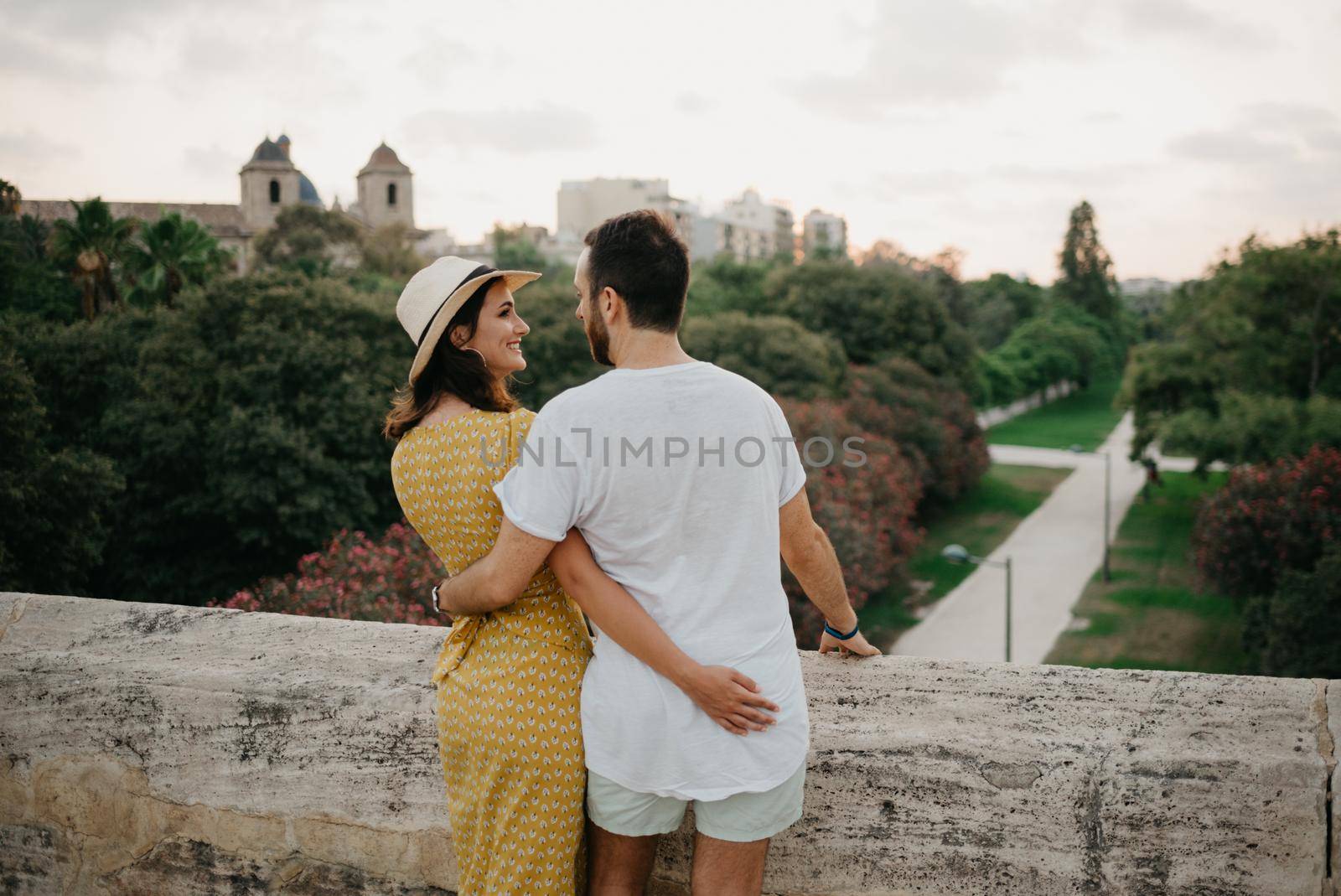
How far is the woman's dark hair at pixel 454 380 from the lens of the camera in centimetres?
206

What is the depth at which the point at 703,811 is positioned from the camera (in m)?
1.86

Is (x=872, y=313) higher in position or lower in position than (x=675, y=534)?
higher

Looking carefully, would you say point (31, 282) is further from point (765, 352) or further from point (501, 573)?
point (501, 573)

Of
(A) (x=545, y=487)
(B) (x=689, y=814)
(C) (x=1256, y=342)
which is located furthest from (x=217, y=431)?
(C) (x=1256, y=342)

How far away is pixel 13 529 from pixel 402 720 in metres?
14.3

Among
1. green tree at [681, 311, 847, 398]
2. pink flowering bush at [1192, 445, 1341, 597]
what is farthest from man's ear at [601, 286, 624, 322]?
green tree at [681, 311, 847, 398]

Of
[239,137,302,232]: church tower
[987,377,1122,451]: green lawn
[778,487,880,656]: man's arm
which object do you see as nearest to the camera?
[778,487,880,656]: man's arm

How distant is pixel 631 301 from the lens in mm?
1814

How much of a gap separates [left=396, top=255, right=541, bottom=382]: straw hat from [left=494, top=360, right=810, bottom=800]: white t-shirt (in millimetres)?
368

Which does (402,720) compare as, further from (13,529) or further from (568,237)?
(568,237)

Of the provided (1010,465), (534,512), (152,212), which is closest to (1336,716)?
(534,512)

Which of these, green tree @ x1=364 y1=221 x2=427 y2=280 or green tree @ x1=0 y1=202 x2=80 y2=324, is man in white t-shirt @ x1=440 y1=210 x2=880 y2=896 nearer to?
green tree @ x1=0 y1=202 x2=80 y2=324

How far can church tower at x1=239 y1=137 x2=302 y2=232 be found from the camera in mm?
67562

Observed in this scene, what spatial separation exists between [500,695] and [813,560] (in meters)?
0.69
